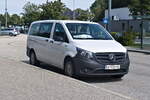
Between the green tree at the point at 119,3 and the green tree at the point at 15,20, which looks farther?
the green tree at the point at 15,20

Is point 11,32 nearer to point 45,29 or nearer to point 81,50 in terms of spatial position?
point 45,29

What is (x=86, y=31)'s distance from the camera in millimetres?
11375

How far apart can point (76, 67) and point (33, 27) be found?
4520 mm

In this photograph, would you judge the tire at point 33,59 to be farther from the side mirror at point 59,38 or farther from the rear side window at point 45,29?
the side mirror at point 59,38

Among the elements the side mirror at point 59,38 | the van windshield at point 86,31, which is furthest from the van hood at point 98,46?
the side mirror at point 59,38

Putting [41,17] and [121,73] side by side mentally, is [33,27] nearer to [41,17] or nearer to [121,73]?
[121,73]

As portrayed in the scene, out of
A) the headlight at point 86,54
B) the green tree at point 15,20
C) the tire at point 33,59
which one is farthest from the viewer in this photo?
the green tree at point 15,20

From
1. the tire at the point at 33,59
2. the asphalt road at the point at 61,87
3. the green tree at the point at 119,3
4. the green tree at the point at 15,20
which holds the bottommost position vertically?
the asphalt road at the point at 61,87

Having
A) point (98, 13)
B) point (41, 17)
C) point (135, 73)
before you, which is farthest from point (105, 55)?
point (98, 13)

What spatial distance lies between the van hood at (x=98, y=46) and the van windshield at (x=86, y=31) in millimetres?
491

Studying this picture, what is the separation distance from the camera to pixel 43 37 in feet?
41.6

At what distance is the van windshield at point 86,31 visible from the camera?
436 inches

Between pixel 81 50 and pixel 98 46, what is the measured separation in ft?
1.73

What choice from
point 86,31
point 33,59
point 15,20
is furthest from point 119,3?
point 86,31
